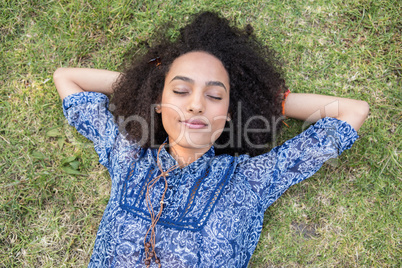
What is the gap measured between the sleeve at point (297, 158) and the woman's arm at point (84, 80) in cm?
156

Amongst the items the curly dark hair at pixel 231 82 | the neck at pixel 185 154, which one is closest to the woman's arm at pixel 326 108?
the curly dark hair at pixel 231 82

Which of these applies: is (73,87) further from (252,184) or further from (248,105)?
(252,184)

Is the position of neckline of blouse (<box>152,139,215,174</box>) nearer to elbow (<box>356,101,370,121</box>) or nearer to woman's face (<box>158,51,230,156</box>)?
woman's face (<box>158,51,230,156</box>)

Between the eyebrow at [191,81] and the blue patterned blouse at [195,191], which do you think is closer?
the eyebrow at [191,81]

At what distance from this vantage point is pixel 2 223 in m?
3.51

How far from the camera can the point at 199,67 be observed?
8.57 ft

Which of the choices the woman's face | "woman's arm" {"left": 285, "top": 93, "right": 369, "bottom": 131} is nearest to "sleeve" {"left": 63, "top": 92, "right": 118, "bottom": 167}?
the woman's face

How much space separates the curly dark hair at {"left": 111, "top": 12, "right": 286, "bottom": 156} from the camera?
114 inches

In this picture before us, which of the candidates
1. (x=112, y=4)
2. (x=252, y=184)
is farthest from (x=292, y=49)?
(x=112, y=4)

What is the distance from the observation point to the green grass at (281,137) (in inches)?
138

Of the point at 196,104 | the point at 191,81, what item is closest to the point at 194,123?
the point at 196,104

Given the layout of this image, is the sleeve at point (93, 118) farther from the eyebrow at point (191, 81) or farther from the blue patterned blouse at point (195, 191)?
the eyebrow at point (191, 81)

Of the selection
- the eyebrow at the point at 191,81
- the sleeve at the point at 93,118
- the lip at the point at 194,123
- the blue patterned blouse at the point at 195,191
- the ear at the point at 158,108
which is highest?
the eyebrow at the point at 191,81

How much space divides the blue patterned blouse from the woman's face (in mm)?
381
